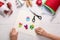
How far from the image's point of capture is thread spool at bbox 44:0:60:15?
3.65 feet

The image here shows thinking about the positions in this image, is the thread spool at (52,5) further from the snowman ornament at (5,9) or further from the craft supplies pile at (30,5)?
the snowman ornament at (5,9)

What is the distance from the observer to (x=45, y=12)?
113 cm

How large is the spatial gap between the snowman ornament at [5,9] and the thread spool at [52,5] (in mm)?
263

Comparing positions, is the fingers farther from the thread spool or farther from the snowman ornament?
the thread spool

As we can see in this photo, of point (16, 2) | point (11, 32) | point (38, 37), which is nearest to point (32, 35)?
point (38, 37)

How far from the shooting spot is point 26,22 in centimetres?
110

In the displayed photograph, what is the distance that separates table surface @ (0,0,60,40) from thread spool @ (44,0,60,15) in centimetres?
3

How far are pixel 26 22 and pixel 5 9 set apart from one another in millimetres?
178

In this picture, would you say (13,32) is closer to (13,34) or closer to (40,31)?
(13,34)

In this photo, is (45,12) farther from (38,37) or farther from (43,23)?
(38,37)

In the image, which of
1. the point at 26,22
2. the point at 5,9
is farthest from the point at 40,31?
the point at 5,9

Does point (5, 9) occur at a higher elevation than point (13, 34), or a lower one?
higher

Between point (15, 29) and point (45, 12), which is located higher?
point (45, 12)

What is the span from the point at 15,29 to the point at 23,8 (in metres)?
0.16
